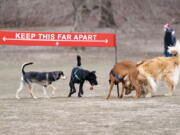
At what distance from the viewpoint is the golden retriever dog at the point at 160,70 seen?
1241 cm

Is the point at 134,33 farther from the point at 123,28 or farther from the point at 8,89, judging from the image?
the point at 8,89

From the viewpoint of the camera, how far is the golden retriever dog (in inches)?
489

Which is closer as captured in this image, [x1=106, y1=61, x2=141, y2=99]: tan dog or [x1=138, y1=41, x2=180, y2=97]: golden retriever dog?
[x1=106, y1=61, x2=141, y2=99]: tan dog

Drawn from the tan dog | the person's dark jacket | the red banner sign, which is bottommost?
the tan dog

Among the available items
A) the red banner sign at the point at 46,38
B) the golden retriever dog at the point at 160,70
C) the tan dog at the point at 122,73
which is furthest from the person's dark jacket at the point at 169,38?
the tan dog at the point at 122,73

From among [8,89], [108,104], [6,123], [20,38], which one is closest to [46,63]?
[8,89]

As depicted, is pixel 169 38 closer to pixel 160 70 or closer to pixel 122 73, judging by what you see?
pixel 160 70

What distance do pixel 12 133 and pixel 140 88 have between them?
499 centimetres

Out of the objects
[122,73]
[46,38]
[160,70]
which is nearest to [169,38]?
[46,38]

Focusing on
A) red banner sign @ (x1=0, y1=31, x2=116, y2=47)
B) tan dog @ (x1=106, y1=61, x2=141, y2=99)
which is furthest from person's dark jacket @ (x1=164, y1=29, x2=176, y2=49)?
tan dog @ (x1=106, y1=61, x2=141, y2=99)

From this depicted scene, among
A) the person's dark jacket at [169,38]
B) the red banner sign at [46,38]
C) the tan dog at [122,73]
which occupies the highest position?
the person's dark jacket at [169,38]

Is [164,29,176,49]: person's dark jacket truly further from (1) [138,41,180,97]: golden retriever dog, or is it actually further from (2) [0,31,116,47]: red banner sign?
(1) [138,41,180,97]: golden retriever dog

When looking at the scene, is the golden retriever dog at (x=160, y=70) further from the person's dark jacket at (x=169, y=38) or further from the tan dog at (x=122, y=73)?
the person's dark jacket at (x=169, y=38)

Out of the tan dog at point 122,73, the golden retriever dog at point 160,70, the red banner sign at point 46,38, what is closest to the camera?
the tan dog at point 122,73
